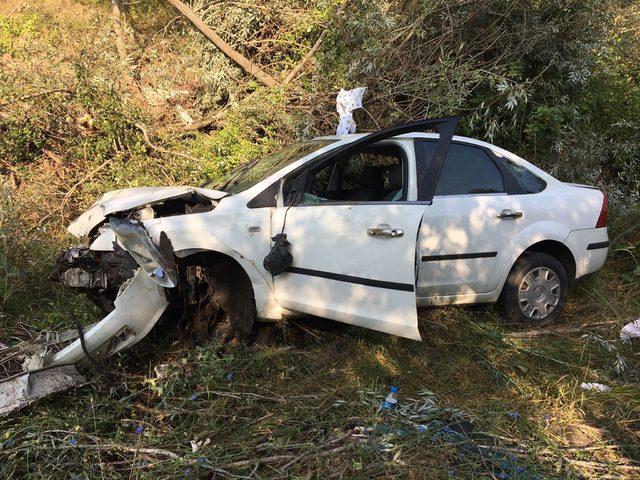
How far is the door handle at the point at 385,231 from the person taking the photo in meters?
3.28

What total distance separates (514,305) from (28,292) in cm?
415

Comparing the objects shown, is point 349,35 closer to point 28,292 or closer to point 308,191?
point 308,191

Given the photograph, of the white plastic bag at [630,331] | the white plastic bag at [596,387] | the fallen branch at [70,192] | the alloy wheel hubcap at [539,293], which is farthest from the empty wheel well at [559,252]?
the fallen branch at [70,192]

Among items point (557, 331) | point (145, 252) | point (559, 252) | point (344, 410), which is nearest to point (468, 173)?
point (559, 252)

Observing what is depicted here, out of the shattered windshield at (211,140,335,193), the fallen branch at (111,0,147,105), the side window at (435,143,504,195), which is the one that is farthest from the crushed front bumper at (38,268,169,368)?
the fallen branch at (111,0,147,105)

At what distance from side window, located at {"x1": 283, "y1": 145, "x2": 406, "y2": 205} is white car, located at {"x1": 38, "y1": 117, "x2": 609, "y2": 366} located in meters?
0.02

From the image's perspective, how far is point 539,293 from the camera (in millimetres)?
4203

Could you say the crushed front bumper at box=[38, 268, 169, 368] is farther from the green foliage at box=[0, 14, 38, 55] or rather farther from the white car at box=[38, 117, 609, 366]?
the green foliage at box=[0, 14, 38, 55]

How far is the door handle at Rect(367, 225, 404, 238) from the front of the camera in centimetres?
328

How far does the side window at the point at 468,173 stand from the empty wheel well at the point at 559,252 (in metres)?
0.62

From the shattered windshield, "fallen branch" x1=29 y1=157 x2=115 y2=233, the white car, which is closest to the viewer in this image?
the white car

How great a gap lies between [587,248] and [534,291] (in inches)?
24.8

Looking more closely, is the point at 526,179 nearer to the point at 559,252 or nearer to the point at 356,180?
the point at 559,252

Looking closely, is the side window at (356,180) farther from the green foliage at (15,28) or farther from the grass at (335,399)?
the green foliage at (15,28)
